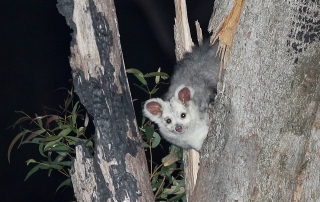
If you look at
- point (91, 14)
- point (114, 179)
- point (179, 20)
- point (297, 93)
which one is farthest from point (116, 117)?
point (179, 20)

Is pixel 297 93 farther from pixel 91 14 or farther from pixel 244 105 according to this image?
pixel 91 14

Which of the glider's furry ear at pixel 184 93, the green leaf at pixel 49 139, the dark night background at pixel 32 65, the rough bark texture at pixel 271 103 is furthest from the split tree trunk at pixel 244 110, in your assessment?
the dark night background at pixel 32 65

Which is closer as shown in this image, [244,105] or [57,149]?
[244,105]

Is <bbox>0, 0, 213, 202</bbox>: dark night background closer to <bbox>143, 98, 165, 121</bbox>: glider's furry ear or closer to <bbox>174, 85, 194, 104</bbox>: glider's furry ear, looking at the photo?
<bbox>143, 98, 165, 121</bbox>: glider's furry ear

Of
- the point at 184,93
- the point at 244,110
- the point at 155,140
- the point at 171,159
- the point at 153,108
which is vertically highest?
the point at 244,110

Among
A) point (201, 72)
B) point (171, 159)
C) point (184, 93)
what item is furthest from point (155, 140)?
point (201, 72)

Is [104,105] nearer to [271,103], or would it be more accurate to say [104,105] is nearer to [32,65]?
[271,103]

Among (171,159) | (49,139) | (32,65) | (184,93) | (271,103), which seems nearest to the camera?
(271,103)

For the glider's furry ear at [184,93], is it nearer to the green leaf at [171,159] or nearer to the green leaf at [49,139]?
the green leaf at [171,159]
